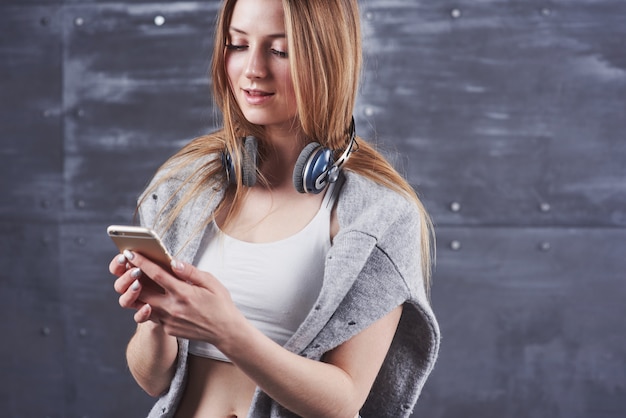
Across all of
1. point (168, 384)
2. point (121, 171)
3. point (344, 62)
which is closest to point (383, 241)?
point (344, 62)

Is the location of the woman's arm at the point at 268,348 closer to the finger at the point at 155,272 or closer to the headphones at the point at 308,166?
the finger at the point at 155,272

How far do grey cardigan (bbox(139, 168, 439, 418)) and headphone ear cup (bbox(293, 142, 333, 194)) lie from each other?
62mm

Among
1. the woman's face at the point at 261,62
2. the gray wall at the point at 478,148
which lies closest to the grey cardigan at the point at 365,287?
the woman's face at the point at 261,62

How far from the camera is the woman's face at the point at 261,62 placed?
1.10 m

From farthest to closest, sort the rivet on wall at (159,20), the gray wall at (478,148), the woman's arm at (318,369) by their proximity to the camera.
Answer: the rivet on wall at (159,20)
the gray wall at (478,148)
the woman's arm at (318,369)

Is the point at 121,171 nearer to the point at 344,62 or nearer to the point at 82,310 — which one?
the point at 82,310

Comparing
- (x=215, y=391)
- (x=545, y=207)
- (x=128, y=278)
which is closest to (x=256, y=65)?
(x=128, y=278)

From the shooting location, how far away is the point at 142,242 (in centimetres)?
90

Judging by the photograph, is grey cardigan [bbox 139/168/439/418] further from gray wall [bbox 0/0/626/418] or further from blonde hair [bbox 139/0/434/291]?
gray wall [bbox 0/0/626/418]

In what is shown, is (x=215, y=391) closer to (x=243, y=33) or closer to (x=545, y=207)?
(x=243, y=33)

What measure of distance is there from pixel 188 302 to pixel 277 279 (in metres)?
0.24

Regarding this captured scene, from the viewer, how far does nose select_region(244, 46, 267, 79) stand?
1.10m

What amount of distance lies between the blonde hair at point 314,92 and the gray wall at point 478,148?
1192 mm

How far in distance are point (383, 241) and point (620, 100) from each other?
1.62 metres
